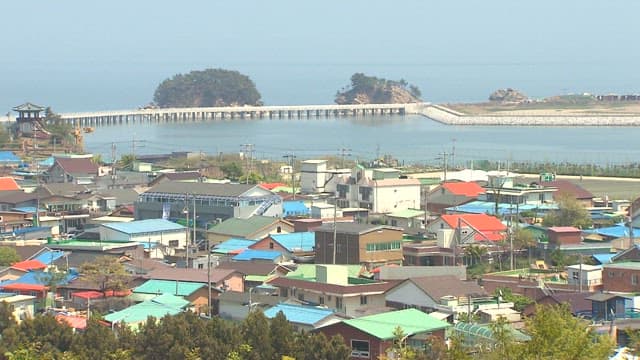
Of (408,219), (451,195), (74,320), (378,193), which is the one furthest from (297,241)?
(451,195)

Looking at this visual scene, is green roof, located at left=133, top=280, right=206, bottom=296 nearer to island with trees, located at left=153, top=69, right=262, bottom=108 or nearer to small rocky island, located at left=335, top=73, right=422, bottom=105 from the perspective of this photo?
island with trees, located at left=153, top=69, right=262, bottom=108

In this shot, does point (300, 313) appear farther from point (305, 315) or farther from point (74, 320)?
point (74, 320)

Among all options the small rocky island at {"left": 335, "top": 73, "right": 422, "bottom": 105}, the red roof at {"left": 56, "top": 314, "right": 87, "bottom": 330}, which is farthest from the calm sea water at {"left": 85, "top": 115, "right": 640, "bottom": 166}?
the red roof at {"left": 56, "top": 314, "right": 87, "bottom": 330}

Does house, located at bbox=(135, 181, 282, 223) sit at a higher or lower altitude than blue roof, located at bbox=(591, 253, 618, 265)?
higher

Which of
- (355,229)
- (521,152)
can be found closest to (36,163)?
(355,229)

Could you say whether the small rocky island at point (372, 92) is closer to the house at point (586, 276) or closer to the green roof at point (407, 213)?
the green roof at point (407, 213)

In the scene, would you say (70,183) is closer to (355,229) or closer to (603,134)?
(355,229)
